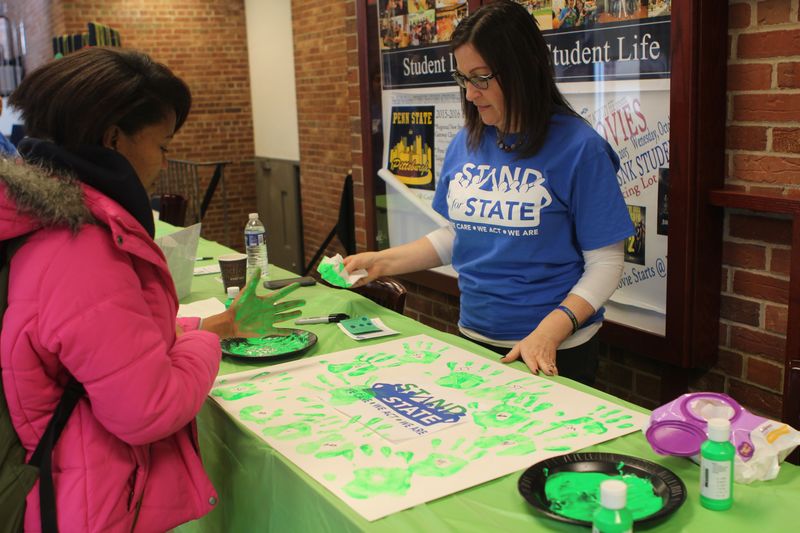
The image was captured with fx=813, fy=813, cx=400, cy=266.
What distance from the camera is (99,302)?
45.0 inches

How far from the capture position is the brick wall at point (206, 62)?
352 inches

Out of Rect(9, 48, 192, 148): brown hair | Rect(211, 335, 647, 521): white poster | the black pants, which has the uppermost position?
Rect(9, 48, 192, 148): brown hair

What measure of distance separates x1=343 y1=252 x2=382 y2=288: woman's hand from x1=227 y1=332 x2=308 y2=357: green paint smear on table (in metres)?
0.27

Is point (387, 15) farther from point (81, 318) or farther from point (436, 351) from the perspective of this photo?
point (81, 318)

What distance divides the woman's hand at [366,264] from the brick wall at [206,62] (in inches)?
286

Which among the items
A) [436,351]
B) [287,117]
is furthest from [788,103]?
[287,117]

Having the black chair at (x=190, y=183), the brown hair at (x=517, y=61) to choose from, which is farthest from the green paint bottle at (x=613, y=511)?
the black chair at (x=190, y=183)

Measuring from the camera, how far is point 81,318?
3.70 feet

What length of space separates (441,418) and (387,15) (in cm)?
259

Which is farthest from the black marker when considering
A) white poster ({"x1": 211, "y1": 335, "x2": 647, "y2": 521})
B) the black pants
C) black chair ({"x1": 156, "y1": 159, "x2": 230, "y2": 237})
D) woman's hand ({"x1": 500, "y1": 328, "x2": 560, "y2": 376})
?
black chair ({"x1": 156, "y1": 159, "x2": 230, "y2": 237})

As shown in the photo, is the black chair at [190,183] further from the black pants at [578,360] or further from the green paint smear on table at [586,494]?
the green paint smear on table at [586,494]

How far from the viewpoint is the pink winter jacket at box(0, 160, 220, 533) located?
3.76 feet

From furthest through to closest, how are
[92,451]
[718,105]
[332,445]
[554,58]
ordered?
1. [554,58]
2. [718,105]
3. [332,445]
4. [92,451]

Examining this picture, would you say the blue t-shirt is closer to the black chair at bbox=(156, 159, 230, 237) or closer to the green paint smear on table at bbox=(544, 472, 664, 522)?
the green paint smear on table at bbox=(544, 472, 664, 522)
